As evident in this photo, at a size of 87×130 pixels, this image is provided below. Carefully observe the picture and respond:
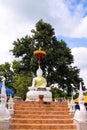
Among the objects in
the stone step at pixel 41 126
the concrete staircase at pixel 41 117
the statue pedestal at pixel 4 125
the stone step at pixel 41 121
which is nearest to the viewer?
the statue pedestal at pixel 4 125

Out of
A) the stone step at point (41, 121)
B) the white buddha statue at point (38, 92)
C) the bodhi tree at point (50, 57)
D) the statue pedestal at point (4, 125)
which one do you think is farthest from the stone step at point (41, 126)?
the bodhi tree at point (50, 57)

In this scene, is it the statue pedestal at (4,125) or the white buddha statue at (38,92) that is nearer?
Answer: the statue pedestal at (4,125)

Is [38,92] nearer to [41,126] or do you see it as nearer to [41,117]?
[41,117]

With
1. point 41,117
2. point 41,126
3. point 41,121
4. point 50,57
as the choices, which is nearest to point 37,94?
point 41,117

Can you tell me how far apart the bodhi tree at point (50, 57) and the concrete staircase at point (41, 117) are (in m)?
17.0

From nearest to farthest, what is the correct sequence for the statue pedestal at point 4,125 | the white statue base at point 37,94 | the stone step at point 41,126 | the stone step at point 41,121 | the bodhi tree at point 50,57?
the statue pedestal at point 4,125 < the stone step at point 41,126 < the stone step at point 41,121 < the white statue base at point 37,94 < the bodhi tree at point 50,57

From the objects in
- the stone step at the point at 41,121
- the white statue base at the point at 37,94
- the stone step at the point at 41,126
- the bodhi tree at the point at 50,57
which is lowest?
the stone step at the point at 41,126

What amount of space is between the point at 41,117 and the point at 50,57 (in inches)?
756

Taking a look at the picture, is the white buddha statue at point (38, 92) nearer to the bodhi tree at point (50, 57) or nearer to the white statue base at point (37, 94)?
the white statue base at point (37, 94)

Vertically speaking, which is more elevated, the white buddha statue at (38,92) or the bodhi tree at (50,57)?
the bodhi tree at (50,57)

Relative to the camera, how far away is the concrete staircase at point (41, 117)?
12584 millimetres

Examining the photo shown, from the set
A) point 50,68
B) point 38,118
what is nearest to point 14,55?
point 50,68

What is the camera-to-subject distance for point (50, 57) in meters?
32.9

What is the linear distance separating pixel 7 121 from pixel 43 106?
181 inches
